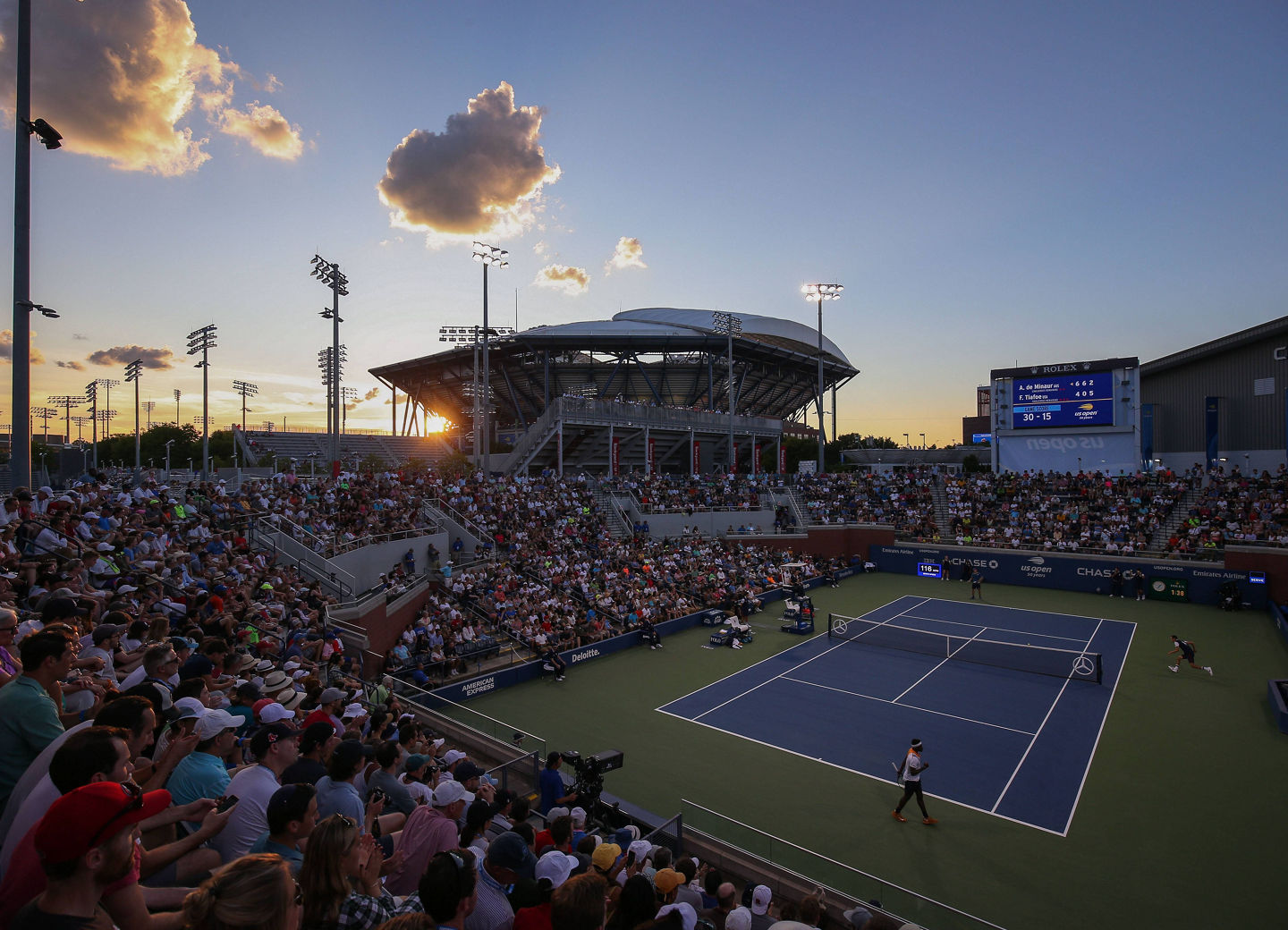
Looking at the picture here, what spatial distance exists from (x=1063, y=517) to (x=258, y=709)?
132 feet

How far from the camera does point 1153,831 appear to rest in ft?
38.4

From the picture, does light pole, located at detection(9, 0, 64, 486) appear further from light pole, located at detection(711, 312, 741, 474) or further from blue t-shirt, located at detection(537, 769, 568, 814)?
light pole, located at detection(711, 312, 741, 474)

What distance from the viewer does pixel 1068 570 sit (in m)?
33.5

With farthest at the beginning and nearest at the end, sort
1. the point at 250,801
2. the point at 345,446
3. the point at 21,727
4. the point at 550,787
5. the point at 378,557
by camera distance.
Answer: the point at 345,446 < the point at 378,557 < the point at 550,787 < the point at 250,801 < the point at 21,727

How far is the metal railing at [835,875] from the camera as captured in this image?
7.95 m

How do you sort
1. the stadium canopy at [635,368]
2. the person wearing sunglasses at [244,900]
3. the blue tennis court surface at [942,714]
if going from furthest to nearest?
1. the stadium canopy at [635,368]
2. the blue tennis court surface at [942,714]
3. the person wearing sunglasses at [244,900]

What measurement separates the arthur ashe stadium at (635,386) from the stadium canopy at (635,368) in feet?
0.50

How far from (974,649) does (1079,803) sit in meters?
10.3

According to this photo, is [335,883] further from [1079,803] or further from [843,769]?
[1079,803]

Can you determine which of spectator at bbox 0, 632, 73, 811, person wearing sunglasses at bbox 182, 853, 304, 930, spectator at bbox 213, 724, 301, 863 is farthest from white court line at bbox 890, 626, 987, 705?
person wearing sunglasses at bbox 182, 853, 304, 930

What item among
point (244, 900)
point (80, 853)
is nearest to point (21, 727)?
point (80, 853)

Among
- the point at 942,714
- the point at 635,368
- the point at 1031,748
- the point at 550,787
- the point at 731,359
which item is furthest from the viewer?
the point at 635,368

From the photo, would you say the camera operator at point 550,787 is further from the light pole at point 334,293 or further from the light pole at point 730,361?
the light pole at point 730,361

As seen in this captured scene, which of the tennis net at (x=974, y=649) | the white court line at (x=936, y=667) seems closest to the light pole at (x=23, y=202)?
the white court line at (x=936, y=667)
